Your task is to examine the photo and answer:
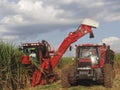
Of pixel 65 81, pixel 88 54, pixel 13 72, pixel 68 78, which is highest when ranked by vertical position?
pixel 88 54

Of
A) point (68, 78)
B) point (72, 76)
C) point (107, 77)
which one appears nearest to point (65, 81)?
point (68, 78)

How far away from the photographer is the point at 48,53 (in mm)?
19766

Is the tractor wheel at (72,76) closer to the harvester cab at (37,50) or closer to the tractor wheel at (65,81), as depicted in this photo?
the tractor wheel at (65,81)

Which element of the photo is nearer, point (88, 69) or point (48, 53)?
point (88, 69)

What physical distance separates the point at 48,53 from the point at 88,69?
11.7 ft

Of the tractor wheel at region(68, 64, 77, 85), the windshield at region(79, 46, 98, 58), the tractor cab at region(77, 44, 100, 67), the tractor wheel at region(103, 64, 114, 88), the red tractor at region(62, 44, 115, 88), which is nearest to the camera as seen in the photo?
the tractor wheel at region(103, 64, 114, 88)

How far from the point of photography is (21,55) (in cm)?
1858

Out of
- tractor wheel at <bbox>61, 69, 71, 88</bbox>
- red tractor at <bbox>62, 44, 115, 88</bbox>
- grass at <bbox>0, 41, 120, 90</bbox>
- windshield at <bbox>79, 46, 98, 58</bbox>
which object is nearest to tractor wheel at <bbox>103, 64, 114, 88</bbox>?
red tractor at <bbox>62, 44, 115, 88</bbox>

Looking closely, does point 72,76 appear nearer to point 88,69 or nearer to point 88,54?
point 88,69

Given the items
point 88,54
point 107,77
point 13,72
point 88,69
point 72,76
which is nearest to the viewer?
point 107,77

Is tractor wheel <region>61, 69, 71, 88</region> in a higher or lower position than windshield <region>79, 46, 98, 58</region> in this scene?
lower

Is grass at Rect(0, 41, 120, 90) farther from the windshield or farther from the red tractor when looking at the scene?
the windshield

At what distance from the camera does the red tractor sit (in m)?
16.7

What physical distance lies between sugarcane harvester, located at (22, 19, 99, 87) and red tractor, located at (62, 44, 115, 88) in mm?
→ 1517
